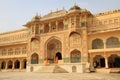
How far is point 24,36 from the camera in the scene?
36625mm

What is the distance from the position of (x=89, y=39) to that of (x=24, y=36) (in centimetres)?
1609

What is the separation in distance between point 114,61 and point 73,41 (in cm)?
721

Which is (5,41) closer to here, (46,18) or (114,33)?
(46,18)

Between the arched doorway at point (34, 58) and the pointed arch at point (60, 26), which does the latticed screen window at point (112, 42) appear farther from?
the arched doorway at point (34, 58)

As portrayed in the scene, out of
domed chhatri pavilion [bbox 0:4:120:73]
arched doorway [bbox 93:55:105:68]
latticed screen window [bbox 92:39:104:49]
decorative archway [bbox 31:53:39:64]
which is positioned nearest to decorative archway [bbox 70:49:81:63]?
domed chhatri pavilion [bbox 0:4:120:73]

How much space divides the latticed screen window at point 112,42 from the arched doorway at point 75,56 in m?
4.89

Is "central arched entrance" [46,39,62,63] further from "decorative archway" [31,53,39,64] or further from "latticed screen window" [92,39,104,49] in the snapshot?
"latticed screen window" [92,39,104,49]

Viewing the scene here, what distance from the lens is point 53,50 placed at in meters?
31.7

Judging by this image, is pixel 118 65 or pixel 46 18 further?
pixel 46 18

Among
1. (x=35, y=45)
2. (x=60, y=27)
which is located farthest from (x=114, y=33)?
(x=35, y=45)

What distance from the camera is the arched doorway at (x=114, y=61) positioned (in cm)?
2575

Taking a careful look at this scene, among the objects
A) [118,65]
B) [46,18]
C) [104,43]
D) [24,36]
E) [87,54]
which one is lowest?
[118,65]

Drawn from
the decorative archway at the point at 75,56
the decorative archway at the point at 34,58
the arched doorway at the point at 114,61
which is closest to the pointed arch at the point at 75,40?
the decorative archway at the point at 75,56

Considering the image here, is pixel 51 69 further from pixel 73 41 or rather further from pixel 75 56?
pixel 73 41
